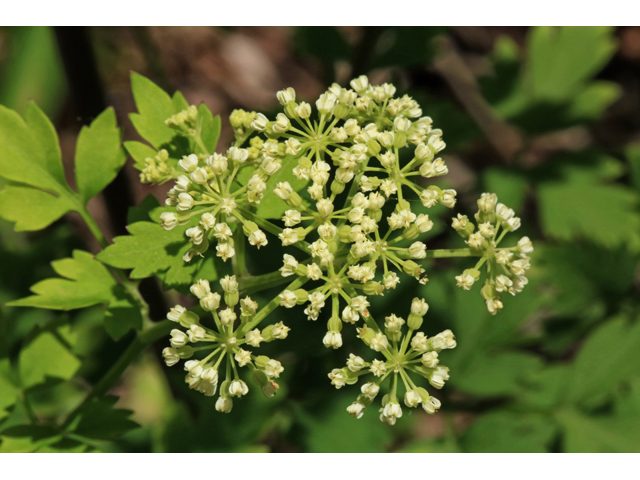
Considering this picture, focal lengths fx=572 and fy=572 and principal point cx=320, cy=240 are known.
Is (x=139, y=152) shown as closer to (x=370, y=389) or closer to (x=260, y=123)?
(x=260, y=123)

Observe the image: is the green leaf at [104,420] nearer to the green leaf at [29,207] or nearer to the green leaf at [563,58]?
the green leaf at [29,207]

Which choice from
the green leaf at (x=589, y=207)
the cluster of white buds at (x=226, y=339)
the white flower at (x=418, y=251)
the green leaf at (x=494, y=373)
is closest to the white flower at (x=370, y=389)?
the cluster of white buds at (x=226, y=339)

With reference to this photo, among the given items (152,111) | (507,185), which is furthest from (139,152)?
(507,185)

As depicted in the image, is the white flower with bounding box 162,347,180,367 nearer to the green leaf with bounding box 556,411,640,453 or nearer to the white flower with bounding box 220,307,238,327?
the white flower with bounding box 220,307,238,327

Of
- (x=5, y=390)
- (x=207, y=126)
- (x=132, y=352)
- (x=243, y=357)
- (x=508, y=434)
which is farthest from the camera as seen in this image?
(x=508, y=434)

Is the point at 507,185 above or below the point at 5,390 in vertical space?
above

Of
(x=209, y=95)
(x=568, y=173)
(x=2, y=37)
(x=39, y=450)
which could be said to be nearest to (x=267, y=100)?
(x=209, y=95)
